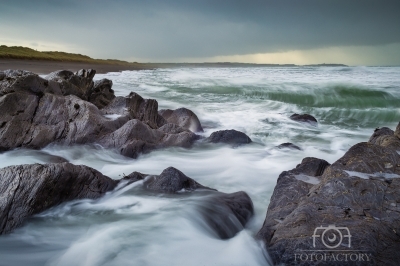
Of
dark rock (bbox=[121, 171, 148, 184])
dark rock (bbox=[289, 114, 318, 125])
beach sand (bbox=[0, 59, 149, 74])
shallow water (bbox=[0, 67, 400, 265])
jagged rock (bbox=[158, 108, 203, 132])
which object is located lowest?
shallow water (bbox=[0, 67, 400, 265])

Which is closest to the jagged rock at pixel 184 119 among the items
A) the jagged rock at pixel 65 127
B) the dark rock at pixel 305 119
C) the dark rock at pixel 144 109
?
the dark rock at pixel 144 109

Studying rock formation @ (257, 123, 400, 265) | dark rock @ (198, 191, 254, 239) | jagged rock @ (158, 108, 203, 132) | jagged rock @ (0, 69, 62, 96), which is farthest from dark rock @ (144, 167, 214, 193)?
jagged rock @ (0, 69, 62, 96)

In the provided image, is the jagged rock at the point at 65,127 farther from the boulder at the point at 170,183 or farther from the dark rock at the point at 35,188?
the dark rock at the point at 35,188

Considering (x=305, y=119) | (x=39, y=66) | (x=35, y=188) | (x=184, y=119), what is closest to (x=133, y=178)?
(x=35, y=188)

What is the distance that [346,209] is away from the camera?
292 centimetres

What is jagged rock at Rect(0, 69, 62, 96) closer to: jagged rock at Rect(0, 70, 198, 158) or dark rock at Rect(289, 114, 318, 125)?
jagged rock at Rect(0, 70, 198, 158)

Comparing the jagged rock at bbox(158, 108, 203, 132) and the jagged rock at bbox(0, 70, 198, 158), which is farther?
the jagged rock at bbox(158, 108, 203, 132)

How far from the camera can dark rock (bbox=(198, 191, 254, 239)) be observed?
143 inches

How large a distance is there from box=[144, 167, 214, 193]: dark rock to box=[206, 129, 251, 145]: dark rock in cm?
282

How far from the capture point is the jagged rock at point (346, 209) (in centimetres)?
258

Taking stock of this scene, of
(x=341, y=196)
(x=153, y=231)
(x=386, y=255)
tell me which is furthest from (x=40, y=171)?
(x=386, y=255)

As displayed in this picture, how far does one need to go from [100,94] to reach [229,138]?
419 cm

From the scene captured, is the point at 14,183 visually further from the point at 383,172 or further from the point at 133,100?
the point at 133,100

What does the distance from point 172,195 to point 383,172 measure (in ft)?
7.99
